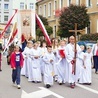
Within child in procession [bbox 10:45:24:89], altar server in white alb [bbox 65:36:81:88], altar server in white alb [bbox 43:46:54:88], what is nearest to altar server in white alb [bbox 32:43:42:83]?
altar server in white alb [bbox 43:46:54:88]

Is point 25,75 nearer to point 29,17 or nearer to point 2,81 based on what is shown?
point 2,81

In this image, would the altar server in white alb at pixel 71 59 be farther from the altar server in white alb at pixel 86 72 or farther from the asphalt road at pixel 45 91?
the altar server in white alb at pixel 86 72

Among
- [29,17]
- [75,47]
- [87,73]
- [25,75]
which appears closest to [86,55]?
[87,73]

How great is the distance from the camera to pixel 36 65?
12.8 metres

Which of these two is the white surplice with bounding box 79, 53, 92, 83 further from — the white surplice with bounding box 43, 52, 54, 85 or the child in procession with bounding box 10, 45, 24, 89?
the child in procession with bounding box 10, 45, 24, 89

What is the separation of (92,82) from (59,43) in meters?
2.00

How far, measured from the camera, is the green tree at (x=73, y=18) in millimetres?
34906

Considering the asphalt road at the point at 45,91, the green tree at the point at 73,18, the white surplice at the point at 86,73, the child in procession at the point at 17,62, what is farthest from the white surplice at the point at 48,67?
the green tree at the point at 73,18

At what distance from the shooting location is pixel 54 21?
49.3m

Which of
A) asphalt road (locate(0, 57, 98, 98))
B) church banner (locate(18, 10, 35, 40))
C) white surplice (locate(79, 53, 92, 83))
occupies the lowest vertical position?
asphalt road (locate(0, 57, 98, 98))

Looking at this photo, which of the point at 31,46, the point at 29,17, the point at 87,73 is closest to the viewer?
the point at 87,73

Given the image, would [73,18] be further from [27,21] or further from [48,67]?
[48,67]

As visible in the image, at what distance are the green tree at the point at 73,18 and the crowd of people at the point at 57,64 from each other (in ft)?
70.3

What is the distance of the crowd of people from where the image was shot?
451 inches
